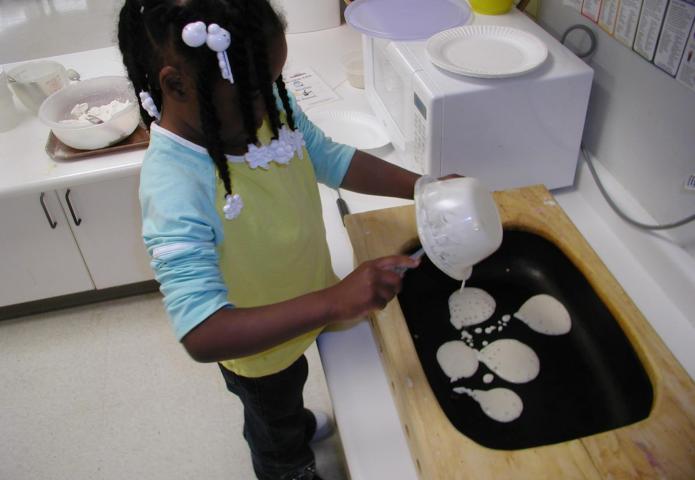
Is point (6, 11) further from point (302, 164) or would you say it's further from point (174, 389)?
point (302, 164)

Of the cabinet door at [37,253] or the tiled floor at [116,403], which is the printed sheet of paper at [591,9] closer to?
the tiled floor at [116,403]

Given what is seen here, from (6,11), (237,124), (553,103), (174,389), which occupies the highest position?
(237,124)

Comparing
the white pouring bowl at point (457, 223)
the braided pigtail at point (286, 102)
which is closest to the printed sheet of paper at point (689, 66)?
the white pouring bowl at point (457, 223)

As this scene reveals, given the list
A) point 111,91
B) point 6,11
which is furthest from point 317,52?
point 6,11

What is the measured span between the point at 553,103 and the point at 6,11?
258 cm

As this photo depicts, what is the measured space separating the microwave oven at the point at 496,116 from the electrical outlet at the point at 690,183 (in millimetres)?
223

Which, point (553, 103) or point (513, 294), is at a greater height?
point (553, 103)

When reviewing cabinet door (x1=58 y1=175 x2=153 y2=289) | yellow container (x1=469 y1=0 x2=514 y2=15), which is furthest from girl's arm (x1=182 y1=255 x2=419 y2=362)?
cabinet door (x1=58 y1=175 x2=153 y2=289)

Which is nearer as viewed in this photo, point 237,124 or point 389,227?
point 237,124

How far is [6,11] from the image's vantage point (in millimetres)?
2562

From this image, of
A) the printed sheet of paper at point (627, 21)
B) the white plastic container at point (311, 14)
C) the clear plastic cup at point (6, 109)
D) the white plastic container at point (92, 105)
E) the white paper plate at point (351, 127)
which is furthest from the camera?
the white plastic container at point (311, 14)

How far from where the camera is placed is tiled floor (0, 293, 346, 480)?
1461 millimetres

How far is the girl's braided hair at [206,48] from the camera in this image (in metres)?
0.57

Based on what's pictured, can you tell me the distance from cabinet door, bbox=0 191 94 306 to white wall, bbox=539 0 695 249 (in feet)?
4.30
